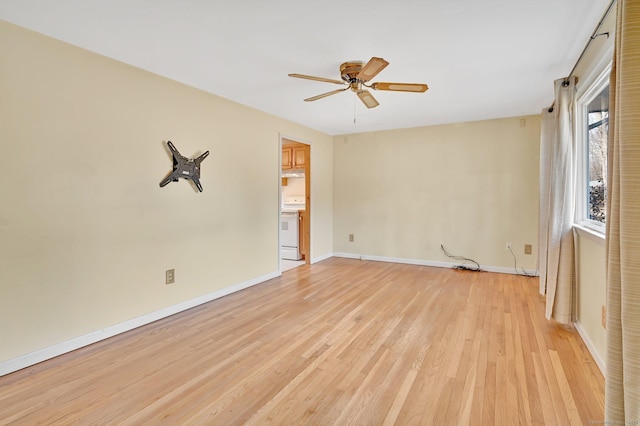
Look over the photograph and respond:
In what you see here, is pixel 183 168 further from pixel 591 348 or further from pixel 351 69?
pixel 591 348

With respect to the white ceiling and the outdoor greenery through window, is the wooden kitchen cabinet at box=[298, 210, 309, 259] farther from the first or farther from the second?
the outdoor greenery through window

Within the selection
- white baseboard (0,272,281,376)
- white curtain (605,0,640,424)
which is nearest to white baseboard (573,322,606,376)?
white curtain (605,0,640,424)

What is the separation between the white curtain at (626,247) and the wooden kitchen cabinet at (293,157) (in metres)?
4.67

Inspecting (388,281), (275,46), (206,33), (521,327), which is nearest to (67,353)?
(206,33)

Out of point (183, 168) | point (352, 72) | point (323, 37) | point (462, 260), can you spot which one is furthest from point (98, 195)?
point (462, 260)

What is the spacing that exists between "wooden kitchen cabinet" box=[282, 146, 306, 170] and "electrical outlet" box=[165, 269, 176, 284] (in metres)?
3.14

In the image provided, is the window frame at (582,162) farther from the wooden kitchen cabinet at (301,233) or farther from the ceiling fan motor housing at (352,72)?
the wooden kitchen cabinet at (301,233)

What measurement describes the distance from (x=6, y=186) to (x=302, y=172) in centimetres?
417

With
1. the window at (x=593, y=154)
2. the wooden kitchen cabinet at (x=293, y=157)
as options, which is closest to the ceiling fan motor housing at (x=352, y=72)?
the window at (x=593, y=154)

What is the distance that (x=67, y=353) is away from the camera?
2258 mm

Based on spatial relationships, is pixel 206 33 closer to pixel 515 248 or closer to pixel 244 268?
pixel 244 268

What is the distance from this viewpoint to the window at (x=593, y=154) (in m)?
2.32

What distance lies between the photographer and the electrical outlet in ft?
9.70

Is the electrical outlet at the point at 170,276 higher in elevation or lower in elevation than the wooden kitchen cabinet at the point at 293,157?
lower
